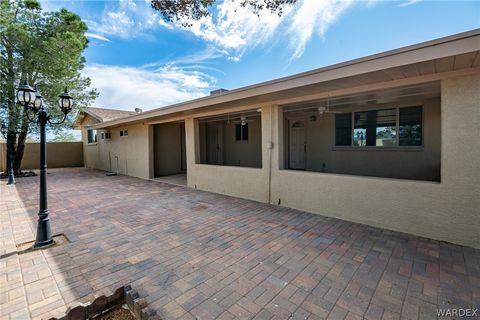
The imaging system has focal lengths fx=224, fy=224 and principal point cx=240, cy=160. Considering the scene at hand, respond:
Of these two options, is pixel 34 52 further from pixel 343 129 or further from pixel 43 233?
pixel 343 129

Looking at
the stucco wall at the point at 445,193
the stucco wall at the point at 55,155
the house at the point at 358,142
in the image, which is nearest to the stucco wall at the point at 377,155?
the house at the point at 358,142

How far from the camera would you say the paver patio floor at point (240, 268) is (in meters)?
2.07

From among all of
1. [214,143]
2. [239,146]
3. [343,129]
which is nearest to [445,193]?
[343,129]

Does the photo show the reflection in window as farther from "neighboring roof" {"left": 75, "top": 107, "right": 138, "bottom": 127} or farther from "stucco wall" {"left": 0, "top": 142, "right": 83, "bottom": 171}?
"stucco wall" {"left": 0, "top": 142, "right": 83, "bottom": 171}

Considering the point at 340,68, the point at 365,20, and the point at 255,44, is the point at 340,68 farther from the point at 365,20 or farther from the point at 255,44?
the point at 255,44

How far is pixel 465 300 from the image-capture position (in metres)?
2.11

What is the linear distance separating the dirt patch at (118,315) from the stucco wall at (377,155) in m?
6.95

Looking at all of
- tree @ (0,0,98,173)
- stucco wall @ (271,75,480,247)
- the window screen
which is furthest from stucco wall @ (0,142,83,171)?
stucco wall @ (271,75,480,247)

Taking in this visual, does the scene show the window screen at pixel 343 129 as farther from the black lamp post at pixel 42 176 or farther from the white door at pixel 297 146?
the black lamp post at pixel 42 176

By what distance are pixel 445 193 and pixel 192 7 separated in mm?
5721

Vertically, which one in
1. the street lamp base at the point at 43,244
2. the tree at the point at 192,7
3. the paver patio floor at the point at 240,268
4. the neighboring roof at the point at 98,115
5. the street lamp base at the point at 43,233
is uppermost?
the tree at the point at 192,7

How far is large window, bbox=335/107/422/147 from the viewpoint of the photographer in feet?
20.3

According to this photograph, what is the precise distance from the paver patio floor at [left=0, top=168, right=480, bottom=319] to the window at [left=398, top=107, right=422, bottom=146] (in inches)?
148

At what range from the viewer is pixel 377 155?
6719 mm
